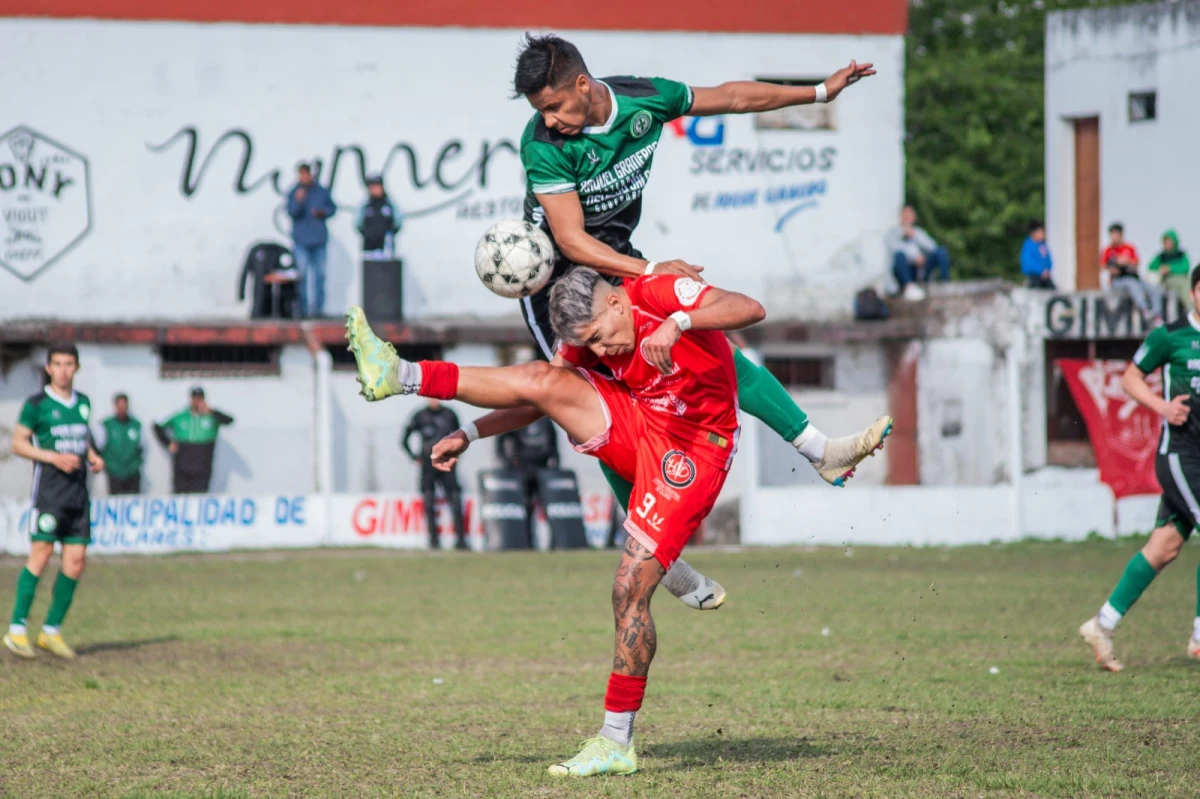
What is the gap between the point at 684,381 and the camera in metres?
7.06

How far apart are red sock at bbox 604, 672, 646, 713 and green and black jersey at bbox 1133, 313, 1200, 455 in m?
4.68

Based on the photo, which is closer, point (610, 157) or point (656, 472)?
point (656, 472)

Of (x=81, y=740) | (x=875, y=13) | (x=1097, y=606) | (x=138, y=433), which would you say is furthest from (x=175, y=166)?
(x=81, y=740)

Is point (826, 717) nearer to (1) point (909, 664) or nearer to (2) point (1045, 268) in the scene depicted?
(1) point (909, 664)

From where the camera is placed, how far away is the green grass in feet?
21.9

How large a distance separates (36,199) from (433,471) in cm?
833

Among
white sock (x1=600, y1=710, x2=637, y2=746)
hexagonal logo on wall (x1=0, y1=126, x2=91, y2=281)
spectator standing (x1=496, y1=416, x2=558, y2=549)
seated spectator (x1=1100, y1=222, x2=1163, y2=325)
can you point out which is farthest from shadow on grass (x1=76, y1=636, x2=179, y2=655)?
seated spectator (x1=1100, y1=222, x2=1163, y2=325)

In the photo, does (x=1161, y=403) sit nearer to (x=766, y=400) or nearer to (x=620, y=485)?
(x=766, y=400)


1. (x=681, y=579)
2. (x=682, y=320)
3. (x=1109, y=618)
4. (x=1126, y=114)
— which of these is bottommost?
(x=1109, y=618)

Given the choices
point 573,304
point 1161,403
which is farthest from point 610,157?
point 1161,403

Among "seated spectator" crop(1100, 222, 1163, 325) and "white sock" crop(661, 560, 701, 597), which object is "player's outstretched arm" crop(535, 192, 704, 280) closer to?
"white sock" crop(661, 560, 701, 597)

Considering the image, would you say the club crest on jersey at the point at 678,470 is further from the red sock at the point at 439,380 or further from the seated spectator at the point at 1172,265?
the seated spectator at the point at 1172,265

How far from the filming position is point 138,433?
22.6 m

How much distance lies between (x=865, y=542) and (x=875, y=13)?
32.7ft
